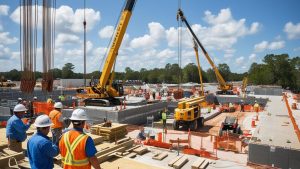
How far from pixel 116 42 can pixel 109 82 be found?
3600mm

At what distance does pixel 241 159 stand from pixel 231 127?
5395mm

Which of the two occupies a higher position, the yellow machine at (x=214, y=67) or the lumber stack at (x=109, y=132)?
the yellow machine at (x=214, y=67)

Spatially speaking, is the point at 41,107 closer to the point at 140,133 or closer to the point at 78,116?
the point at 140,133

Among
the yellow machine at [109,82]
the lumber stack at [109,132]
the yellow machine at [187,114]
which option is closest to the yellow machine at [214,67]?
the yellow machine at [109,82]

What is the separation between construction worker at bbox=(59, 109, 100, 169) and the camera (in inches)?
150

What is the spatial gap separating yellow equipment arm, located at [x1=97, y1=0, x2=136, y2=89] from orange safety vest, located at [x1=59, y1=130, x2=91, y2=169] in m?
17.9

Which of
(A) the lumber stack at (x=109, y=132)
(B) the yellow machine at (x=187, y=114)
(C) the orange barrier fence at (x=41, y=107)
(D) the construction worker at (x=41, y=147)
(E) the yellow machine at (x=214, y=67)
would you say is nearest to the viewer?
(D) the construction worker at (x=41, y=147)

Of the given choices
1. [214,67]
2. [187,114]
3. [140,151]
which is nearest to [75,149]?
[140,151]

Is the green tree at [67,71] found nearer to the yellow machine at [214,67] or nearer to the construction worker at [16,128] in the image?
the yellow machine at [214,67]

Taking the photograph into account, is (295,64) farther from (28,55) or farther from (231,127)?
(28,55)

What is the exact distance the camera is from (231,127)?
57.1 ft

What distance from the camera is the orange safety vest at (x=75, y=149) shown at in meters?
3.84

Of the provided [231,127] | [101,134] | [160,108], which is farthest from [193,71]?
[101,134]

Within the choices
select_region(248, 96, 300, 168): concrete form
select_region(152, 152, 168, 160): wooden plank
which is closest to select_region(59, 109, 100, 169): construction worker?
select_region(152, 152, 168, 160): wooden plank
